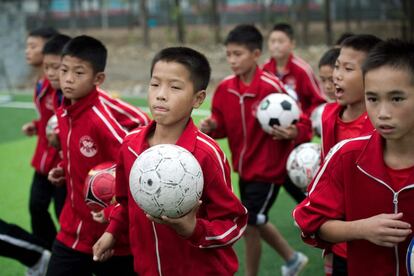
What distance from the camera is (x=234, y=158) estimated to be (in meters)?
5.53

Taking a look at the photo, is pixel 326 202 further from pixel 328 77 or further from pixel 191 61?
pixel 328 77

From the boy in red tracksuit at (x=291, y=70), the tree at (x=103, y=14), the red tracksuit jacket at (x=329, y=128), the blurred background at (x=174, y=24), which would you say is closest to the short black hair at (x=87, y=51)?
the red tracksuit jacket at (x=329, y=128)

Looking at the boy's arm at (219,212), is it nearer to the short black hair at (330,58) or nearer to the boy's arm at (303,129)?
the short black hair at (330,58)

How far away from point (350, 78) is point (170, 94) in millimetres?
1196

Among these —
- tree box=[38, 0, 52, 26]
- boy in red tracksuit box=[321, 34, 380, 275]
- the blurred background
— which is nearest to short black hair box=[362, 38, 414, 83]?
boy in red tracksuit box=[321, 34, 380, 275]

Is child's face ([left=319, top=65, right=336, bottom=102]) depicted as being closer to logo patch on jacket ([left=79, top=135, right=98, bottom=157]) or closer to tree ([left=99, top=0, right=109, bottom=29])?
logo patch on jacket ([left=79, top=135, right=98, bottom=157])

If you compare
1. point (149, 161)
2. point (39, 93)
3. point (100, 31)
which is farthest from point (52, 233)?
point (100, 31)

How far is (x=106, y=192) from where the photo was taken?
12.5ft

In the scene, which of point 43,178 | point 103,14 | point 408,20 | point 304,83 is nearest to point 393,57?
point 43,178

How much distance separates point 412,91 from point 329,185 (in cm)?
52

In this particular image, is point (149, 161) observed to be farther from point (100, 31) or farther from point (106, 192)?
point (100, 31)

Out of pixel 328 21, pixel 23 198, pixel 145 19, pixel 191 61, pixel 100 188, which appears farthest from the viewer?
pixel 145 19

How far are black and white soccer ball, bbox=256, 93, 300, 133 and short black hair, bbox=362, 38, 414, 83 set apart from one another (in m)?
2.32

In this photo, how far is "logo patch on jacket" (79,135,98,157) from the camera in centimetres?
412
